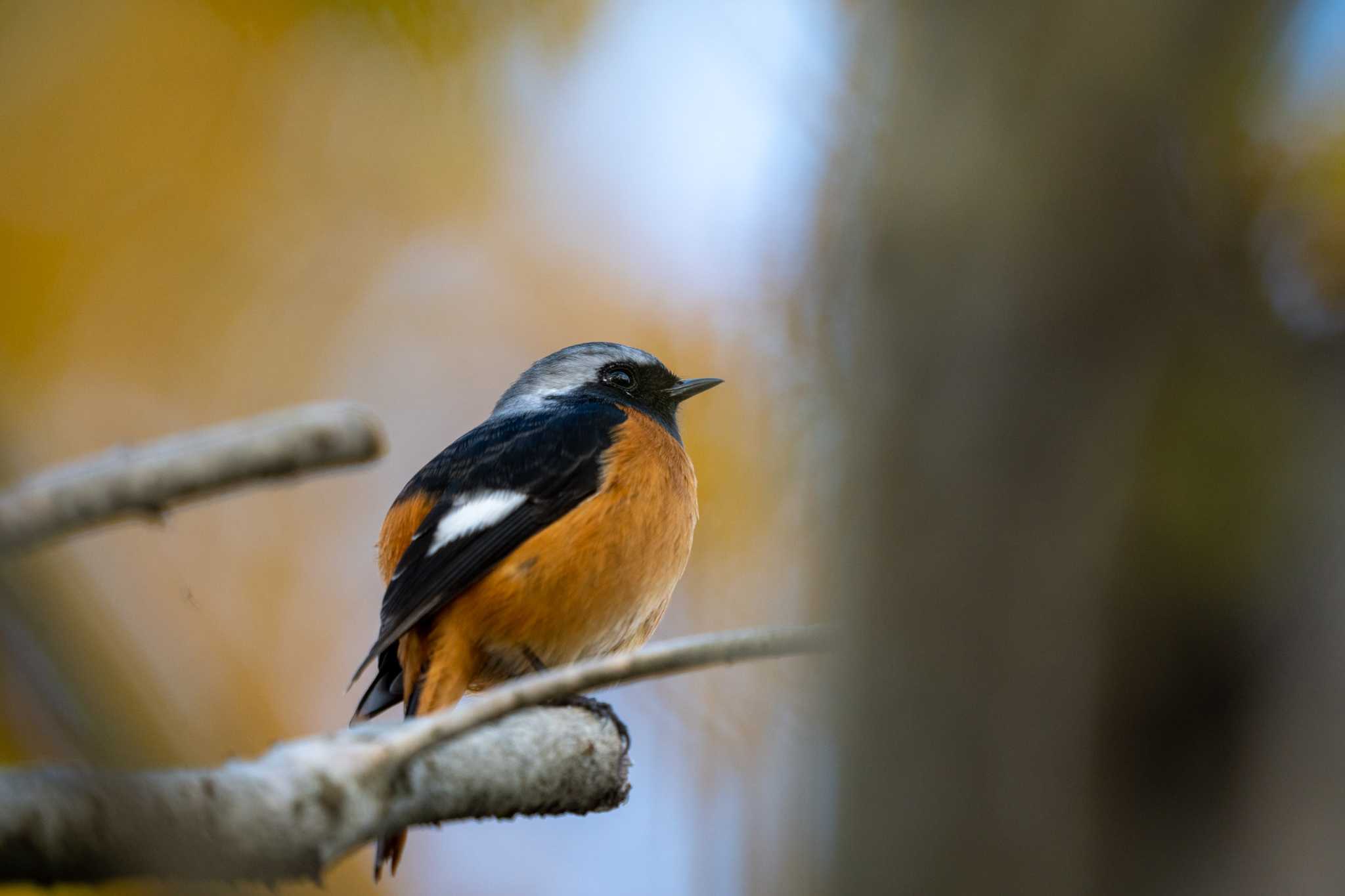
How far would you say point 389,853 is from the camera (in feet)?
9.19

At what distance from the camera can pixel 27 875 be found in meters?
1.13

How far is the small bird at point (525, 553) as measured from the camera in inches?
140

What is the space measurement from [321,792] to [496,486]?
2400mm

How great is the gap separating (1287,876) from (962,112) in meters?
1.29

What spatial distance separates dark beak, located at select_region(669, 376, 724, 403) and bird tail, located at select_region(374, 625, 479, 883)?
5.72 feet

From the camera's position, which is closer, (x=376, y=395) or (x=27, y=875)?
(x=27, y=875)

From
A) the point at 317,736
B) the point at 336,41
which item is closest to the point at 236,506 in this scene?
the point at 336,41

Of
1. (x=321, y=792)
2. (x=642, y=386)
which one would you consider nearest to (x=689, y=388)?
(x=642, y=386)

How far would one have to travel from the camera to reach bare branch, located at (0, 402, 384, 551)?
104 cm

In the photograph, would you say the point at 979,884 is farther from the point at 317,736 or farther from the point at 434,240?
the point at 434,240

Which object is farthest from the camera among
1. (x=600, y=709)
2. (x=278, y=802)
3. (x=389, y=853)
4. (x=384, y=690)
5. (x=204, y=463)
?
(x=384, y=690)

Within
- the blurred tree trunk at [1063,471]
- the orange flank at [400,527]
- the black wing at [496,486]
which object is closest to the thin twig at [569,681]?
the blurred tree trunk at [1063,471]

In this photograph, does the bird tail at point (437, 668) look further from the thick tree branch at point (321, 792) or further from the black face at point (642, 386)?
the black face at point (642, 386)

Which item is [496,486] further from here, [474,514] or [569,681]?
[569,681]
